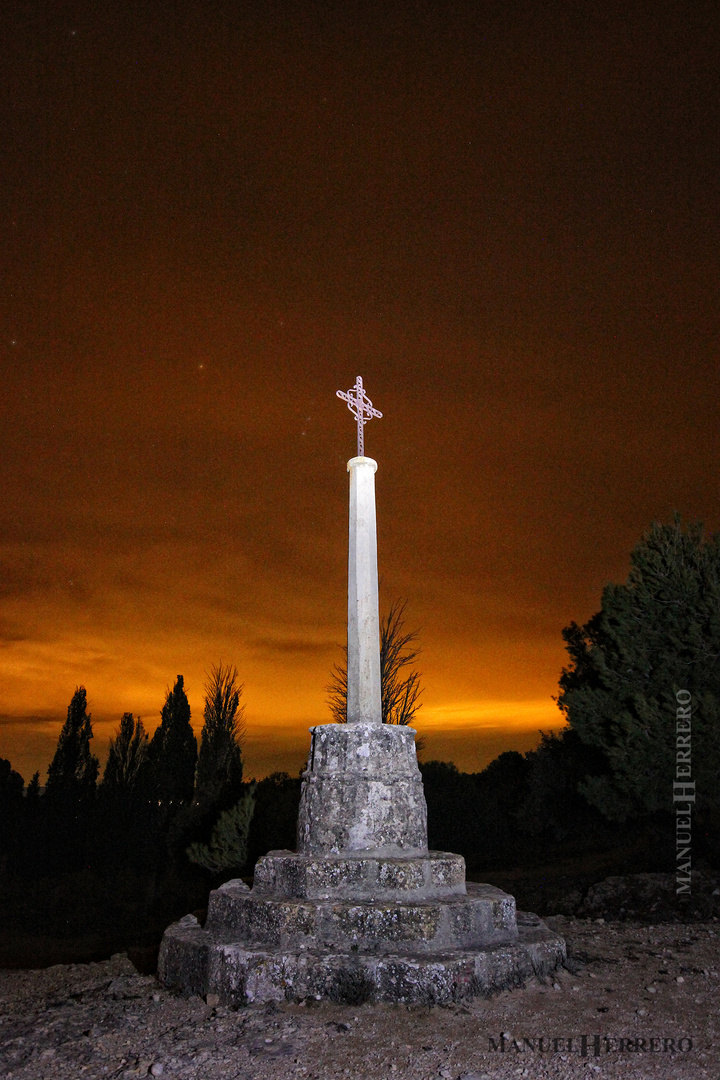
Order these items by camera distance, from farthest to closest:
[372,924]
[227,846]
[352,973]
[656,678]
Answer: [227,846] → [656,678] → [372,924] → [352,973]

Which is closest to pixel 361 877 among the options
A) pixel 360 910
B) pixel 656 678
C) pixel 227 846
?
pixel 360 910

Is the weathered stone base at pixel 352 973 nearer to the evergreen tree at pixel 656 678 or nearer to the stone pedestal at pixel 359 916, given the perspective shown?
the stone pedestal at pixel 359 916

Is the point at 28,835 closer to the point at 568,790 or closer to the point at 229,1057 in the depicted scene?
the point at 568,790

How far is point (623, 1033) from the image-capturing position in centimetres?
441

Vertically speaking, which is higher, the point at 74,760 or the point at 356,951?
the point at 356,951

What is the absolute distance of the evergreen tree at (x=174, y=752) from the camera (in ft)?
84.0

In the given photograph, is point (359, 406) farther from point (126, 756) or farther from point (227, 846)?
point (126, 756)

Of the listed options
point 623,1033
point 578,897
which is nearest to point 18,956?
point 578,897

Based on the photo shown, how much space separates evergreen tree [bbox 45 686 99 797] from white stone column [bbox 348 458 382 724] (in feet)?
81.9

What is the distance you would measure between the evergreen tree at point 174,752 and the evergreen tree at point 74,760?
153 inches

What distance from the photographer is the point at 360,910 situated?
5551mm

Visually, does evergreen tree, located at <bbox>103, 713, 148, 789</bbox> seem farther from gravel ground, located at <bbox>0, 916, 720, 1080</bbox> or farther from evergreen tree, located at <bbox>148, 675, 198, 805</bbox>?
gravel ground, located at <bbox>0, 916, 720, 1080</bbox>

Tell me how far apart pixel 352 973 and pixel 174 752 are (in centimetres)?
2246

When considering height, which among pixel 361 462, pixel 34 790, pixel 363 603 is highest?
pixel 361 462
